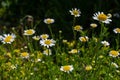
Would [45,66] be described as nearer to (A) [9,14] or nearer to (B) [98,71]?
(B) [98,71]

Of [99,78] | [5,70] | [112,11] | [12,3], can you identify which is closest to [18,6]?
[12,3]

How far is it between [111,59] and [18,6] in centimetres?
231

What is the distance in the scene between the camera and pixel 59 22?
5227 millimetres

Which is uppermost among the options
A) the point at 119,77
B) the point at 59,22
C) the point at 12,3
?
the point at 12,3

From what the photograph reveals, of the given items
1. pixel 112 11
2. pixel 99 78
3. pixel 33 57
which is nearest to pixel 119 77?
pixel 99 78

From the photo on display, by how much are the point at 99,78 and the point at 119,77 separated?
6.3 inches

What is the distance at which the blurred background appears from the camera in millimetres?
4945

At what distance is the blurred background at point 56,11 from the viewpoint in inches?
195

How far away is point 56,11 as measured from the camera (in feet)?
16.9

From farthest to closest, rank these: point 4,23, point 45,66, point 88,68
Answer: point 4,23 → point 45,66 → point 88,68

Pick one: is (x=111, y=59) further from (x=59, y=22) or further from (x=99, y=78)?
(x=59, y=22)

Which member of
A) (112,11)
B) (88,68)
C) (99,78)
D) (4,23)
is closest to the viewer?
(88,68)

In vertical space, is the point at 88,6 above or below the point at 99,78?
above

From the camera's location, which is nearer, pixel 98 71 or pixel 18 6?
pixel 98 71
